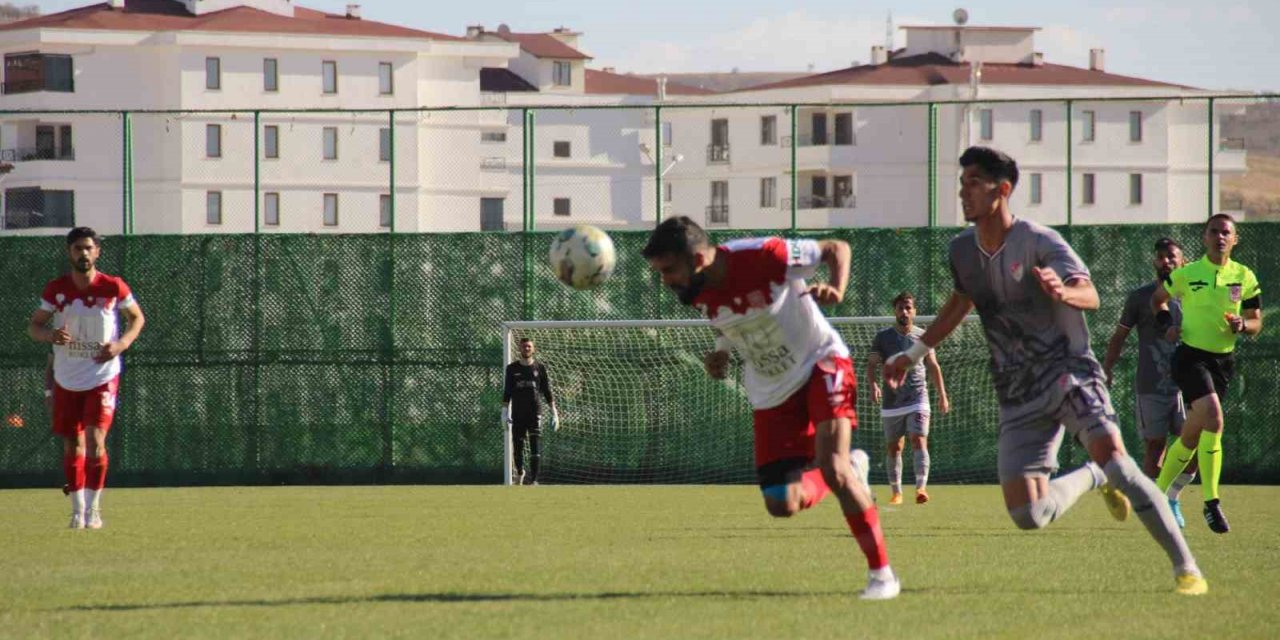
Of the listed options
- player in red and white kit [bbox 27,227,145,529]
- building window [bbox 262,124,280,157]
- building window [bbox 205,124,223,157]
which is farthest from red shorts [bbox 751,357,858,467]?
building window [bbox 205,124,223,157]

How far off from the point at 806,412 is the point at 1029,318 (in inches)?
47.1

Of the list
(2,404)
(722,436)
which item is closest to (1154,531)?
(722,436)

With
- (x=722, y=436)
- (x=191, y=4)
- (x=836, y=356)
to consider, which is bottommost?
(x=722, y=436)

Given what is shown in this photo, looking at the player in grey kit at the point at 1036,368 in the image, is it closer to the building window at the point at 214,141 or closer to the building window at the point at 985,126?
the building window at the point at 214,141

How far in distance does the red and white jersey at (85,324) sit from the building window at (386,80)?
69.1m

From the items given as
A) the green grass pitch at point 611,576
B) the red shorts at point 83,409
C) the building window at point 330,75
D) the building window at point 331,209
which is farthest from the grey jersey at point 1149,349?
the building window at point 330,75

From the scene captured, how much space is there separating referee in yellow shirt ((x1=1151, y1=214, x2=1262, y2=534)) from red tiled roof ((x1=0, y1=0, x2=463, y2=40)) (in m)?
70.3

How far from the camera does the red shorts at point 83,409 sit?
46.9ft

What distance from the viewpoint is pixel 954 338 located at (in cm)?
2408

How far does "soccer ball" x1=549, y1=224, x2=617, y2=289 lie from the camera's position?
959 cm

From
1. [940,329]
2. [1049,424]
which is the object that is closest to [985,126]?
[940,329]

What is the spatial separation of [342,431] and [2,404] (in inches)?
175

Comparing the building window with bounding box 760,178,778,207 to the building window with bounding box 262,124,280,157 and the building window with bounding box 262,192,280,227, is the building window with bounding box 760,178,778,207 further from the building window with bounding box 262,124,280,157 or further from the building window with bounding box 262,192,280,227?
the building window with bounding box 262,192,280,227

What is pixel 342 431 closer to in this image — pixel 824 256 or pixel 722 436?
pixel 722 436
